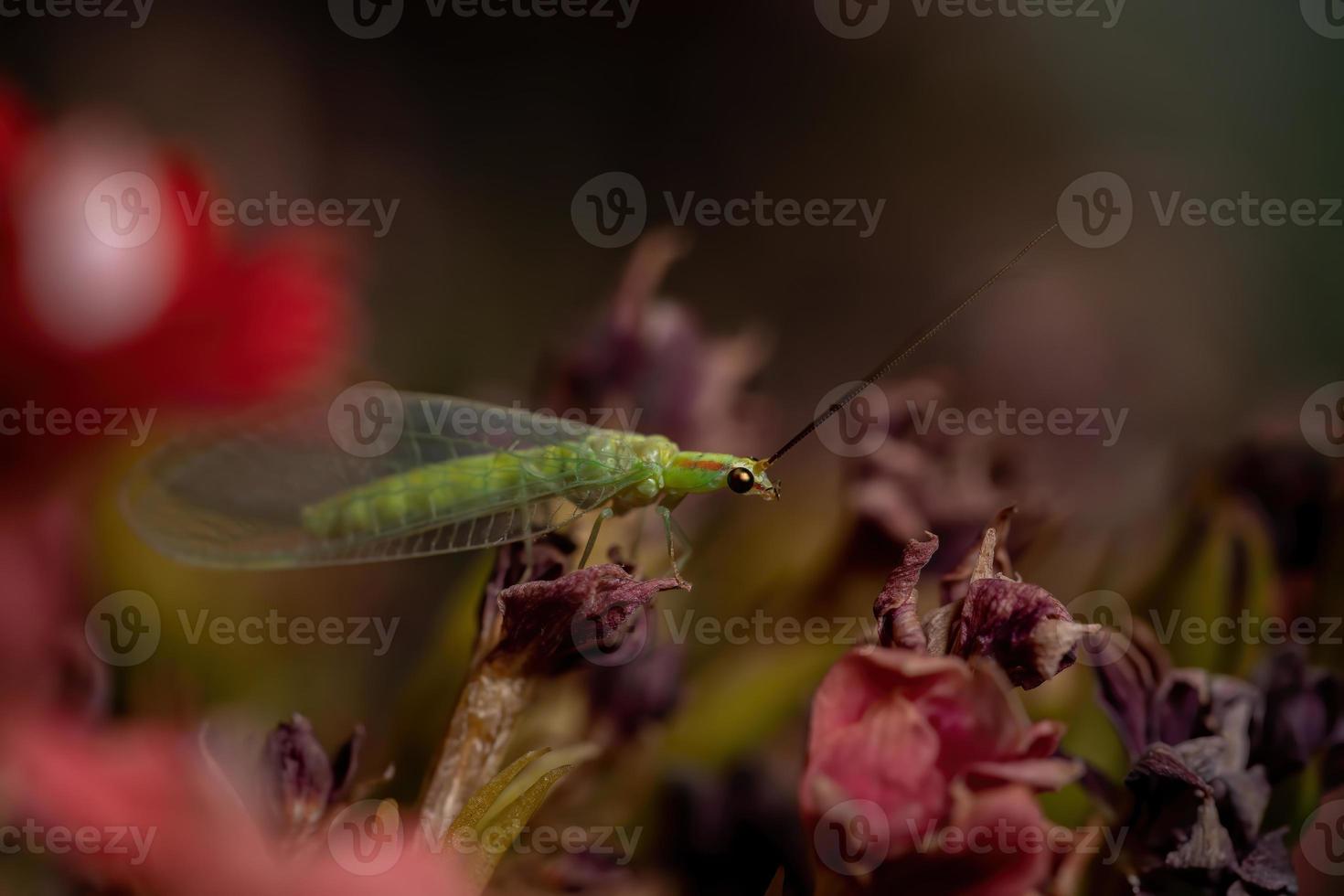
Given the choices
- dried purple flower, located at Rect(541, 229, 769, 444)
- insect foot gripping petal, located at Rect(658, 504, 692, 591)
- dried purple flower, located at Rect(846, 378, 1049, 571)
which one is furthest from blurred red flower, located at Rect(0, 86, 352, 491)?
dried purple flower, located at Rect(846, 378, 1049, 571)

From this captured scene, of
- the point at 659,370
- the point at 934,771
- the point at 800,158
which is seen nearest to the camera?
the point at 934,771

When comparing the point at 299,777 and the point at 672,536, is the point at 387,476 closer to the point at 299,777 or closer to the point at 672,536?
the point at 672,536

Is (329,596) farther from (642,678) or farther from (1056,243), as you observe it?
(1056,243)

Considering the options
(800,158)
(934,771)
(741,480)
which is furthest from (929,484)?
(800,158)

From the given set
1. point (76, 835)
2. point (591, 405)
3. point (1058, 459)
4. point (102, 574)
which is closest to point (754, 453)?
point (591, 405)

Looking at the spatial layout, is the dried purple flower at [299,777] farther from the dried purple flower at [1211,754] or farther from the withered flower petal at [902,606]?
the dried purple flower at [1211,754]

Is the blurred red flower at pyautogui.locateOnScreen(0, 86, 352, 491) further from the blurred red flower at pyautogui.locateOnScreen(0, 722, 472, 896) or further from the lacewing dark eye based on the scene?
the lacewing dark eye
